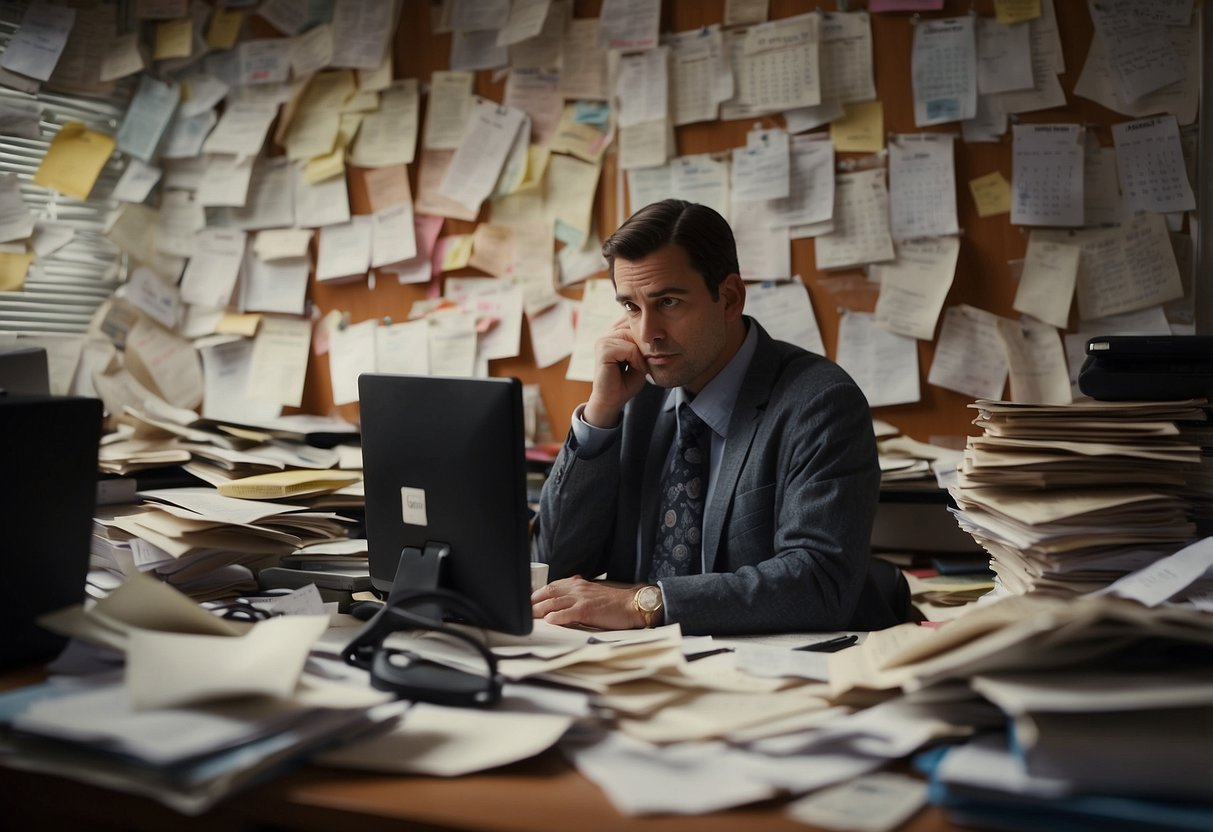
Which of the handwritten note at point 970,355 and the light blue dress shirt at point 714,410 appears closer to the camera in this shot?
the light blue dress shirt at point 714,410

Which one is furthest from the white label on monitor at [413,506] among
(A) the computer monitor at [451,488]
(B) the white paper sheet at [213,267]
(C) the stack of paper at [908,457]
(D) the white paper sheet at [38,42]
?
(D) the white paper sheet at [38,42]

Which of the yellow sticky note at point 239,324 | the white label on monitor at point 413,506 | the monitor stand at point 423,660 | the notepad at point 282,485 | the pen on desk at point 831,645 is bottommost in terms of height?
the pen on desk at point 831,645

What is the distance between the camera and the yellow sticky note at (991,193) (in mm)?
2381

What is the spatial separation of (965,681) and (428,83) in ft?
7.89

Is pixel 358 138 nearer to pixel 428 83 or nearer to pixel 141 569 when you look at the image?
pixel 428 83

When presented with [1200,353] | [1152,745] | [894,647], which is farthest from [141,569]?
[1200,353]

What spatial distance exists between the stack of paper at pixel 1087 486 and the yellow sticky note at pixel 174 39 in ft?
8.55

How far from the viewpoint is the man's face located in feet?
6.05

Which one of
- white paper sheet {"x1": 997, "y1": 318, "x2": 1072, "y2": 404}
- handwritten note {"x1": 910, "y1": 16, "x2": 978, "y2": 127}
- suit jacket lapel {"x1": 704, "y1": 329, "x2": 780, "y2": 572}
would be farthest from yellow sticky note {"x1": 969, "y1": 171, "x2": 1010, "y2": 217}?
suit jacket lapel {"x1": 704, "y1": 329, "x2": 780, "y2": 572}

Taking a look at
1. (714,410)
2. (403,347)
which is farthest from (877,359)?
(403,347)

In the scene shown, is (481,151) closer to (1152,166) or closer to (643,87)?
(643,87)

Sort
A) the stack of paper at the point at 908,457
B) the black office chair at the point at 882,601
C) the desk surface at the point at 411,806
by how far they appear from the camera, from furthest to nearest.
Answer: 1. the stack of paper at the point at 908,457
2. the black office chair at the point at 882,601
3. the desk surface at the point at 411,806

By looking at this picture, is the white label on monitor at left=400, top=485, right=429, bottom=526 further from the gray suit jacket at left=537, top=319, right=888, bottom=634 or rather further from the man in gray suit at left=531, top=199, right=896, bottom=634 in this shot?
the man in gray suit at left=531, top=199, right=896, bottom=634

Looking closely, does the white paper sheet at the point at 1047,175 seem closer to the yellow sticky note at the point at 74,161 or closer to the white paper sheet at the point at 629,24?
the white paper sheet at the point at 629,24
